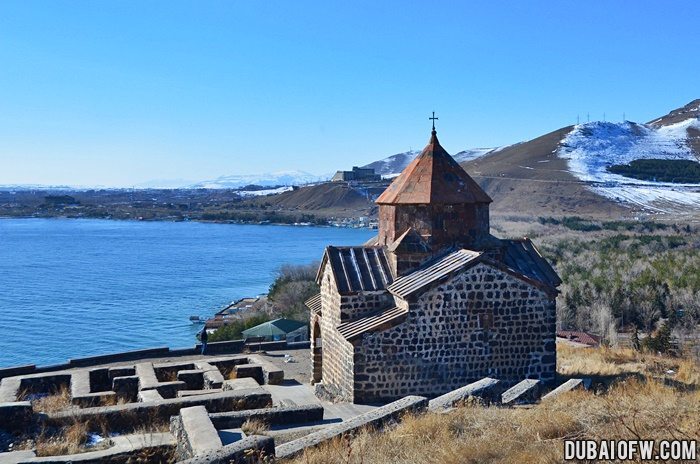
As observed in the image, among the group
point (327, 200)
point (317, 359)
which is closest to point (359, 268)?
point (317, 359)

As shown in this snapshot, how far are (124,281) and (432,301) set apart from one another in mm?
42736

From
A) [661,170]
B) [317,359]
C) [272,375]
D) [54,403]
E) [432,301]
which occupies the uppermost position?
[661,170]

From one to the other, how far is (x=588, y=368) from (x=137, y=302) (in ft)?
107

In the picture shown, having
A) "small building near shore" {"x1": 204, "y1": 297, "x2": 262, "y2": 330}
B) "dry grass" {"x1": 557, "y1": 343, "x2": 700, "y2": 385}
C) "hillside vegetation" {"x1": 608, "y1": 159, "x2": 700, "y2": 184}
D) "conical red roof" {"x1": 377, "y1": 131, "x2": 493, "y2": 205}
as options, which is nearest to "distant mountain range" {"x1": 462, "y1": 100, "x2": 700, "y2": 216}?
"hillside vegetation" {"x1": 608, "y1": 159, "x2": 700, "y2": 184}

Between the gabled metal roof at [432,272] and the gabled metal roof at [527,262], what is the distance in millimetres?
1043

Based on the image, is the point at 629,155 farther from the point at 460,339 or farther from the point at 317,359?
the point at 460,339

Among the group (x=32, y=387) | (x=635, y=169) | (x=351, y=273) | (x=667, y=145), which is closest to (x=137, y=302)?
(x=32, y=387)

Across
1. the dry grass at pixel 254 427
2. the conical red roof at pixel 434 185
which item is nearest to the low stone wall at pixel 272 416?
the dry grass at pixel 254 427

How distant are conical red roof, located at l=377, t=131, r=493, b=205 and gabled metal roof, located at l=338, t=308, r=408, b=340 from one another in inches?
80.1

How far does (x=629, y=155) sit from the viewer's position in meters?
91.5

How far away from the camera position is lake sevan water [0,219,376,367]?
101 ft

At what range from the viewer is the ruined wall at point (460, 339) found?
11.0m

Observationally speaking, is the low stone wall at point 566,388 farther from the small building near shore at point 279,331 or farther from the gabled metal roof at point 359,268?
the small building near shore at point 279,331

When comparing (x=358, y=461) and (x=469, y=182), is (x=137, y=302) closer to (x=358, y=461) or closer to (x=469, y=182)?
(x=469, y=182)
